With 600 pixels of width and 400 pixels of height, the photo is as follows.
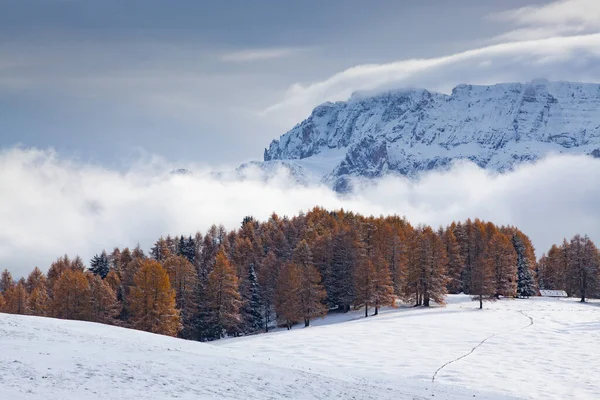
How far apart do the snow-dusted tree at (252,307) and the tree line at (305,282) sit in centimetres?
17

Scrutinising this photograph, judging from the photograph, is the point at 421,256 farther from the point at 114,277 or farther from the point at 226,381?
the point at 226,381

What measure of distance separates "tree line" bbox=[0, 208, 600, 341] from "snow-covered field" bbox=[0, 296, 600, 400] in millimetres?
13036

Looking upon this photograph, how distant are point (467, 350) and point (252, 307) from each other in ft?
141

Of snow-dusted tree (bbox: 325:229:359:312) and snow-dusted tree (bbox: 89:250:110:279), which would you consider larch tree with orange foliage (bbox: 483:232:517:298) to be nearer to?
snow-dusted tree (bbox: 325:229:359:312)

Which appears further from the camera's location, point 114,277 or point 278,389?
point 114,277

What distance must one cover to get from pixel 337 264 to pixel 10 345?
5964 centimetres

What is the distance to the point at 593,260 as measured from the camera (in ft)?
293

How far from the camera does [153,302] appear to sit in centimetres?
6438

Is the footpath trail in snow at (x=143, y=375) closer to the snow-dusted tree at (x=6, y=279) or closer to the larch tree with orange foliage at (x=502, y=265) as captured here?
the larch tree with orange foliage at (x=502, y=265)

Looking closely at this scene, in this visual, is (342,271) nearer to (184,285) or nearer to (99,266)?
(184,285)

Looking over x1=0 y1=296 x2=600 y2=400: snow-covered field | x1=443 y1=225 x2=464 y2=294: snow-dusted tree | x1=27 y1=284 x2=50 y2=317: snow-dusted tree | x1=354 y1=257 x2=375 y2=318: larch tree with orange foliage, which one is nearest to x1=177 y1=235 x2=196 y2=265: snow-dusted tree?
x1=27 y1=284 x2=50 y2=317: snow-dusted tree

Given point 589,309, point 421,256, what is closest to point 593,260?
point 589,309

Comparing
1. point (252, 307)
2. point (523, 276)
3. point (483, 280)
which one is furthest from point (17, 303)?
point (523, 276)

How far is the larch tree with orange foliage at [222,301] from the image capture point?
7269 cm
